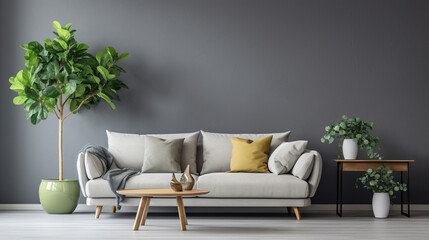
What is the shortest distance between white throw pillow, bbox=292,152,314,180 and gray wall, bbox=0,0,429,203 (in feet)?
3.25

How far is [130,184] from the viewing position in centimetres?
518

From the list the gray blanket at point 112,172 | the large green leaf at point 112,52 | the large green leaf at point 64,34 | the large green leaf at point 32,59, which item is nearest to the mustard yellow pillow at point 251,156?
the gray blanket at point 112,172

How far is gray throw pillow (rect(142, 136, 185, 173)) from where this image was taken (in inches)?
219

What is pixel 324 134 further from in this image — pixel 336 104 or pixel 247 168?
pixel 247 168

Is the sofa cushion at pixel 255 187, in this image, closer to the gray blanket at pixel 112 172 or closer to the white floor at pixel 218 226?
the white floor at pixel 218 226

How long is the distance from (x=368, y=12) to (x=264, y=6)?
1.25 m

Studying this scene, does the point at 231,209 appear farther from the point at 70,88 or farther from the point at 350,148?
the point at 70,88

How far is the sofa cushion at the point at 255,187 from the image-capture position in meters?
5.13

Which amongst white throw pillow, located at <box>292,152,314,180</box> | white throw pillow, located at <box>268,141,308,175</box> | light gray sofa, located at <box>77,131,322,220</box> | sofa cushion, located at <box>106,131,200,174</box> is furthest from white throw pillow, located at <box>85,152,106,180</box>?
white throw pillow, located at <box>292,152,314,180</box>

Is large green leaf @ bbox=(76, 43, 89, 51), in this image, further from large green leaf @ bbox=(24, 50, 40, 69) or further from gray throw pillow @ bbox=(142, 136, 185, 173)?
gray throw pillow @ bbox=(142, 136, 185, 173)

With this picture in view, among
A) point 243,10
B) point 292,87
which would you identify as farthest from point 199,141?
point 243,10

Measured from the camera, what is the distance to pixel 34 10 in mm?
6301

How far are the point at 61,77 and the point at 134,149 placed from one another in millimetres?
1098

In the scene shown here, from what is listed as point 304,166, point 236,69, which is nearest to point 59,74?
point 236,69
